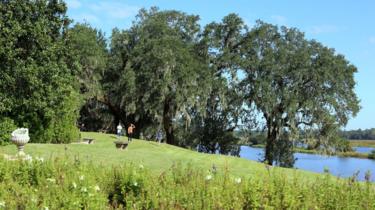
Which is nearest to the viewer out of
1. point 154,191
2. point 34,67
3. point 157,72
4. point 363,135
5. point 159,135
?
point 154,191

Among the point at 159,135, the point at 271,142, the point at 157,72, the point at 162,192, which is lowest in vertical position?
the point at 162,192

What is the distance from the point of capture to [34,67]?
26375 mm

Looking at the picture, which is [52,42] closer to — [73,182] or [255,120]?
[255,120]

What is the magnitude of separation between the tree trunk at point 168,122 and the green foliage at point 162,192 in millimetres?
31773

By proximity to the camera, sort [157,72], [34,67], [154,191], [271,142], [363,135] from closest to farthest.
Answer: [154,191]
[34,67]
[157,72]
[271,142]
[363,135]

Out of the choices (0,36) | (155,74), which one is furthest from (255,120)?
(0,36)

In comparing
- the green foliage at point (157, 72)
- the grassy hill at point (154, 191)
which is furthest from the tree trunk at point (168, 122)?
the grassy hill at point (154, 191)

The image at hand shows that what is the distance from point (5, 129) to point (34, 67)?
11.5 feet

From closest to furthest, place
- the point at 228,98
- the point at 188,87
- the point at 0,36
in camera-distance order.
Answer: the point at 0,36 < the point at 188,87 < the point at 228,98

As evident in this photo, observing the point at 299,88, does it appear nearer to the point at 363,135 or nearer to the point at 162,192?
the point at 162,192

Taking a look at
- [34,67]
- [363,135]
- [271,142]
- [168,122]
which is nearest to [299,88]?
[271,142]

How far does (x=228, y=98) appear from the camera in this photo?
41438mm

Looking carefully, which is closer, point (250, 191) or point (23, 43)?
point (250, 191)

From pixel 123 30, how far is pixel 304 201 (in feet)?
122
